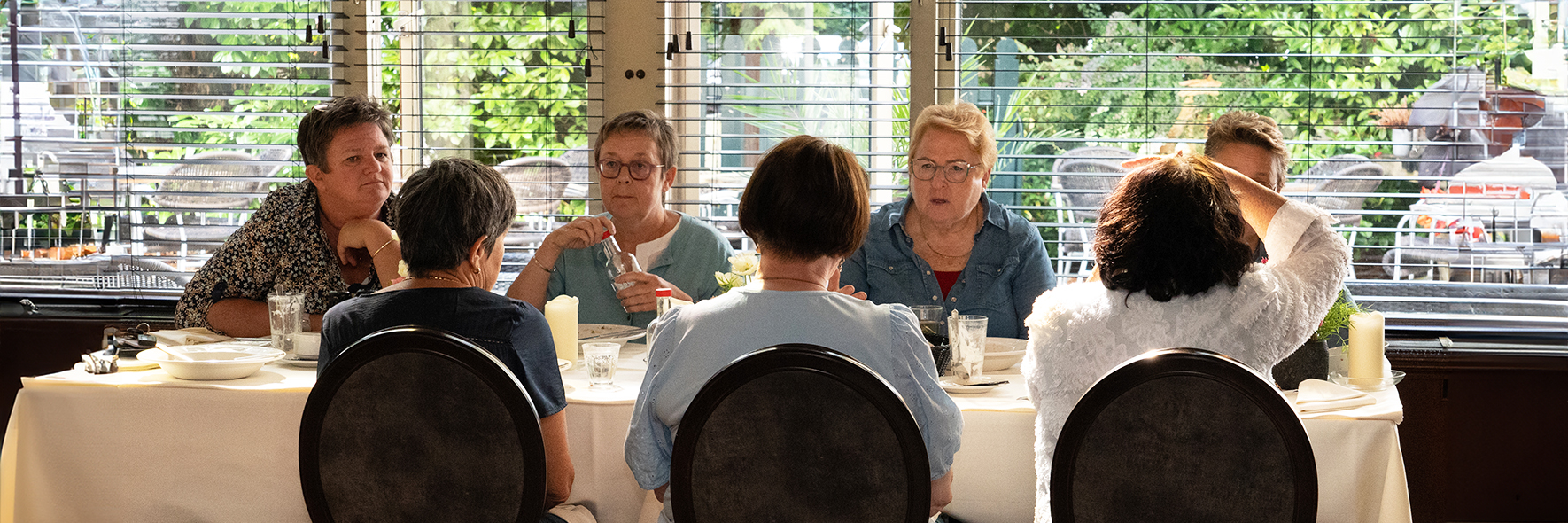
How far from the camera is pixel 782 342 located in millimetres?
1451

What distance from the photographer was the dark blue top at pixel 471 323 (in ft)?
5.29

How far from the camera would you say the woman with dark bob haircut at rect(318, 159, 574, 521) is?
1616 millimetres

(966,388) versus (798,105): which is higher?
(798,105)

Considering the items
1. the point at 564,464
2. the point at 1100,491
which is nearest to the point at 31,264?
the point at 564,464

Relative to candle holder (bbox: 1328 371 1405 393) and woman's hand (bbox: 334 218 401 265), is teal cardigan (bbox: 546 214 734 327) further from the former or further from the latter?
Result: candle holder (bbox: 1328 371 1405 393)

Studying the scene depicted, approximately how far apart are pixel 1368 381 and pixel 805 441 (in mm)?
1154

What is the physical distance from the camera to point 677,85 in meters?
3.50

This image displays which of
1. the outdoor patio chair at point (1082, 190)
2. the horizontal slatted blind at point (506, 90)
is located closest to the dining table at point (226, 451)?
the outdoor patio chair at point (1082, 190)

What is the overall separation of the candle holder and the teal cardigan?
4.63 feet

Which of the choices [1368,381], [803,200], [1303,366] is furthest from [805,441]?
[1368,381]

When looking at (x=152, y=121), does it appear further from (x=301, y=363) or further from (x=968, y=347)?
(x=968, y=347)

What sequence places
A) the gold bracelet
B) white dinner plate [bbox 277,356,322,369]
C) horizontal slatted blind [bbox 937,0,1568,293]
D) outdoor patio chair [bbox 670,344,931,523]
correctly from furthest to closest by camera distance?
1. horizontal slatted blind [bbox 937,0,1568,293]
2. the gold bracelet
3. white dinner plate [bbox 277,356,322,369]
4. outdoor patio chair [bbox 670,344,931,523]

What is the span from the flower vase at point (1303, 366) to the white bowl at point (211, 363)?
1771 millimetres

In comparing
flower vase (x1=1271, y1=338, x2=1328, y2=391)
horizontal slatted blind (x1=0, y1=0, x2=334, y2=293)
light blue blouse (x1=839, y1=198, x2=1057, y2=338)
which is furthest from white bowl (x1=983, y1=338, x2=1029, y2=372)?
horizontal slatted blind (x1=0, y1=0, x2=334, y2=293)
